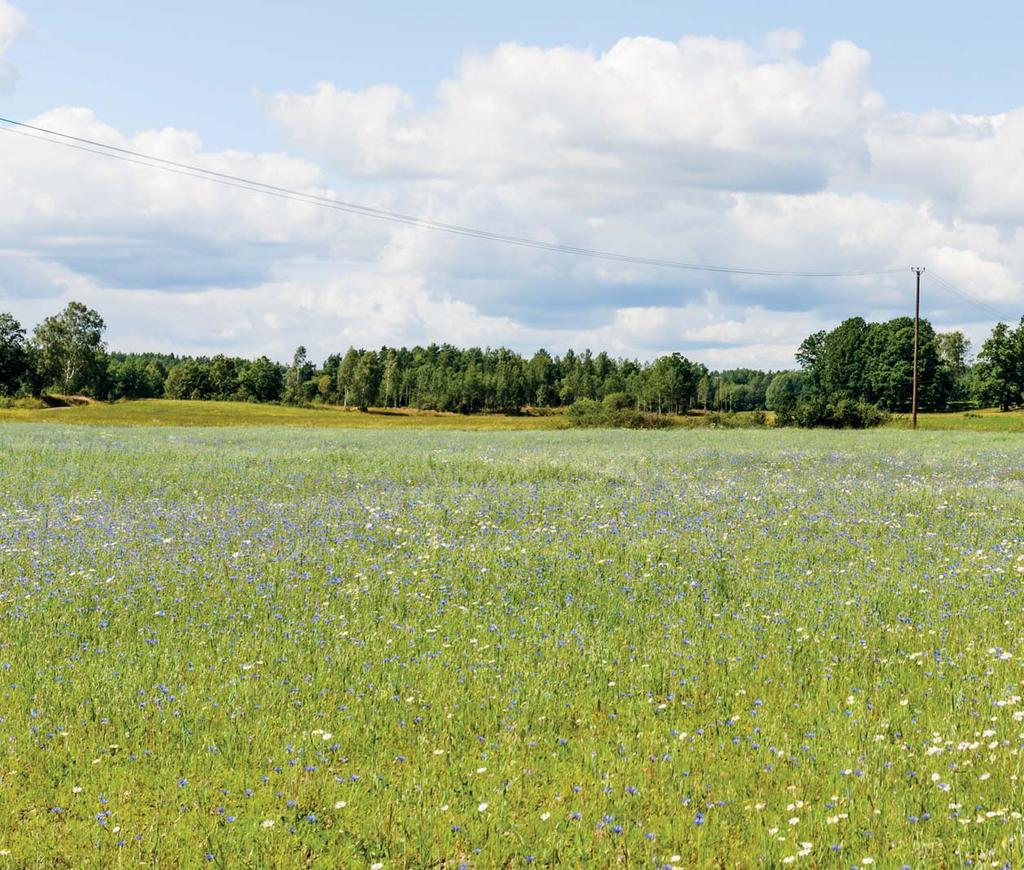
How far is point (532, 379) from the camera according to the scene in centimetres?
19962

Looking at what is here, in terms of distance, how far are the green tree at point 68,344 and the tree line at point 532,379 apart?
0.16m

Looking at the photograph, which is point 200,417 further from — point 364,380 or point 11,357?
point 364,380

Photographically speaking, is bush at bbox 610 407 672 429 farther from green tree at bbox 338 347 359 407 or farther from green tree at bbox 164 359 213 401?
green tree at bbox 164 359 213 401

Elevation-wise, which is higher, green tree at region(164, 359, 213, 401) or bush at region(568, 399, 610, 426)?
green tree at region(164, 359, 213, 401)

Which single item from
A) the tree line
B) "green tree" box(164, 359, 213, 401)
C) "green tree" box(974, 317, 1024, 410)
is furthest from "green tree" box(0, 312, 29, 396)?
"green tree" box(974, 317, 1024, 410)

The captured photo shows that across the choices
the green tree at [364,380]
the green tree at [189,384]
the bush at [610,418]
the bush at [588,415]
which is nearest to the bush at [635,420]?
the bush at [610,418]

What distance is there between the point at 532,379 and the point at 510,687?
192 m

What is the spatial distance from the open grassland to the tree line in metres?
62.5

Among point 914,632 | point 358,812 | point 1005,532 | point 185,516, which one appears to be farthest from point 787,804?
point 185,516

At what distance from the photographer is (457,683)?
27.8ft

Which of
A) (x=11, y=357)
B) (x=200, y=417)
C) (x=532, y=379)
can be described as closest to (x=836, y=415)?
(x=200, y=417)

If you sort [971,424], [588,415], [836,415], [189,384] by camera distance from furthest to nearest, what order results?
[189,384] < [588,415] < [971,424] < [836,415]

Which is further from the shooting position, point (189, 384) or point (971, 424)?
point (189, 384)

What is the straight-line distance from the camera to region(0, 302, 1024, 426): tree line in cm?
12294
